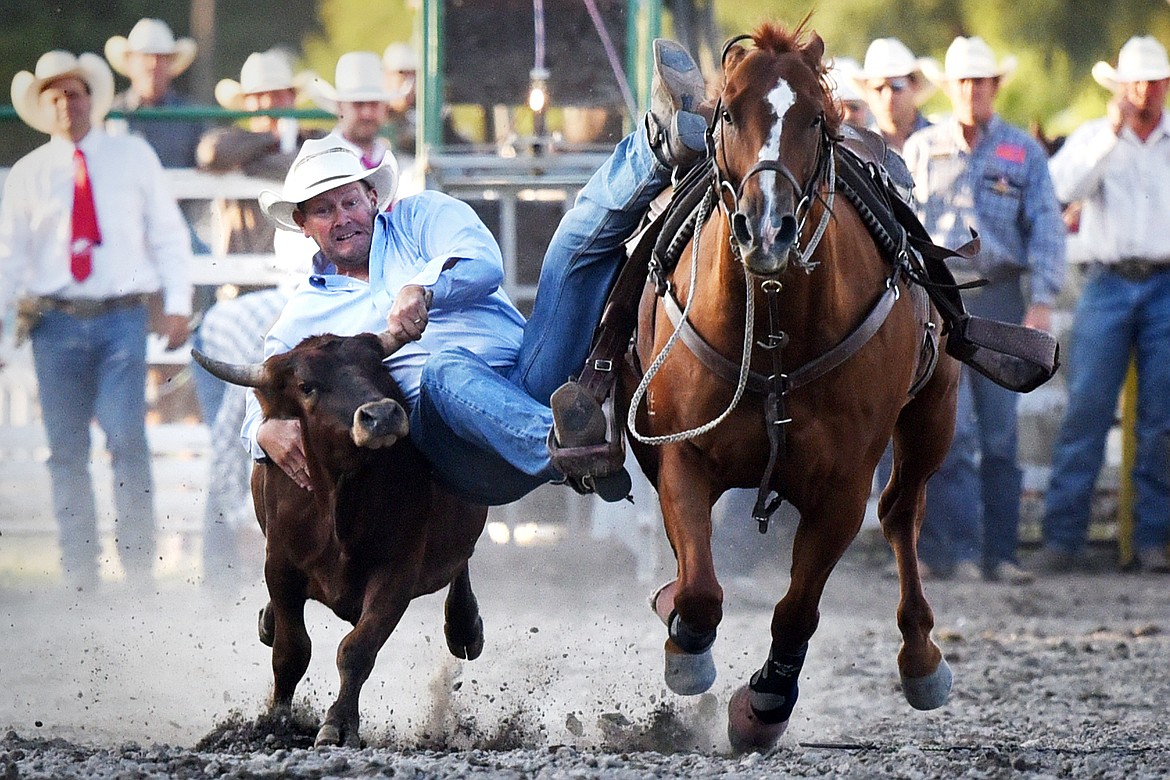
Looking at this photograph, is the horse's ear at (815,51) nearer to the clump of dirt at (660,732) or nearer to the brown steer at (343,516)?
the brown steer at (343,516)

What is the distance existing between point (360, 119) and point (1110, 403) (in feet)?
12.1

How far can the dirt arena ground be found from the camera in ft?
15.3

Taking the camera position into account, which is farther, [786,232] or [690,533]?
[690,533]

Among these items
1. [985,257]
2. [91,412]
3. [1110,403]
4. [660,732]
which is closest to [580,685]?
[660,732]

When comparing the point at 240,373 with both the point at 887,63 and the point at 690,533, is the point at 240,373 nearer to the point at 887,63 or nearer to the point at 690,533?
the point at 690,533

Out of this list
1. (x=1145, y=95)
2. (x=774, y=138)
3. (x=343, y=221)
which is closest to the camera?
(x=774, y=138)

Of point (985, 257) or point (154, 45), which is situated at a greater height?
point (154, 45)

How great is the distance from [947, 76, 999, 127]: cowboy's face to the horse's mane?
4524 millimetres

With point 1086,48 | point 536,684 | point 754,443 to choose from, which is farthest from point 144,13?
point 754,443

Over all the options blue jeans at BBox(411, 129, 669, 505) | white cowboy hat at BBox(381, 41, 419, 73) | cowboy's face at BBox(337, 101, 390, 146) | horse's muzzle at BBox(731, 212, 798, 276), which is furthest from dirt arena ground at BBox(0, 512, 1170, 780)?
white cowboy hat at BBox(381, 41, 419, 73)

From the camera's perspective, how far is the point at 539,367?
18.0 ft

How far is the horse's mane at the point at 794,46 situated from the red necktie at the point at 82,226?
15.3 feet

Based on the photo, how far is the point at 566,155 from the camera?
8320 mm

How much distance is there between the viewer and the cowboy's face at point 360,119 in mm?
8453
